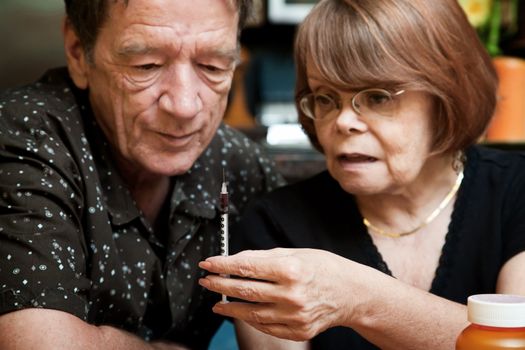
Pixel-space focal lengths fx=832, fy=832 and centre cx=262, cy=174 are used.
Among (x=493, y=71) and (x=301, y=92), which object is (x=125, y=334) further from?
(x=493, y=71)

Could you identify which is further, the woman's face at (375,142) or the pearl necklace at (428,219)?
the pearl necklace at (428,219)

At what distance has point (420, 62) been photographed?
5.93 ft

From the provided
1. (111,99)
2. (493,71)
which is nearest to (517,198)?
(493,71)

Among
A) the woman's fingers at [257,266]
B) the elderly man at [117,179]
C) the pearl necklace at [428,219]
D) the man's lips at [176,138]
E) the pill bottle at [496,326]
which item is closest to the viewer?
the pill bottle at [496,326]

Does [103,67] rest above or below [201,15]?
below

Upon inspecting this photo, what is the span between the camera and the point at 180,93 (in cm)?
178

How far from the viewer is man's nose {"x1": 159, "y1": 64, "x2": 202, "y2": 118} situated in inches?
70.1

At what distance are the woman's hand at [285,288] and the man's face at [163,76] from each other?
478 mm

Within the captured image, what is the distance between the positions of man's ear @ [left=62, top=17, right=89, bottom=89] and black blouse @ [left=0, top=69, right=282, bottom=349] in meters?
0.03

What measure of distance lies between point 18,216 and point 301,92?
74 centimetres

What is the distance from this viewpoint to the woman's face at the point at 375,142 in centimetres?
180

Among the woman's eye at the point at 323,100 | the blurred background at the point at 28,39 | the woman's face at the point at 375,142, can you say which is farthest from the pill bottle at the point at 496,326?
the blurred background at the point at 28,39

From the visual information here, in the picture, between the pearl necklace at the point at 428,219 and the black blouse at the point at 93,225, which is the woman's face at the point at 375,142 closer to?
the pearl necklace at the point at 428,219

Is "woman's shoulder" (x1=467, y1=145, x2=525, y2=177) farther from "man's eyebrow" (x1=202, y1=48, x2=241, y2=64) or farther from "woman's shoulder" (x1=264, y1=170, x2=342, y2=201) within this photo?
"man's eyebrow" (x1=202, y1=48, x2=241, y2=64)
